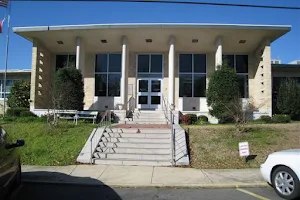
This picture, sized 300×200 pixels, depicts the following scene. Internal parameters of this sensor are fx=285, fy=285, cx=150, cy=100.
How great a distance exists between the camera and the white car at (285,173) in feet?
19.6

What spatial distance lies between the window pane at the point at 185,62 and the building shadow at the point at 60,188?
611 inches

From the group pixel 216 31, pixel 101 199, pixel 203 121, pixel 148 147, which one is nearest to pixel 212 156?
pixel 148 147

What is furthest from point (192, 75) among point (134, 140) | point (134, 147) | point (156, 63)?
point (134, 147)

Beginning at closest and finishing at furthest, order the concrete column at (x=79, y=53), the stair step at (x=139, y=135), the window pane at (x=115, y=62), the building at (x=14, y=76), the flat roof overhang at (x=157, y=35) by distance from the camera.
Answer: the stair step at (x=139, y=135)
the flat roof overhang at (x=157, y=35)
the concrete column at (x=79, y=53)
the window pane at (x=115, y=62)
the building at (x=14, y=76)

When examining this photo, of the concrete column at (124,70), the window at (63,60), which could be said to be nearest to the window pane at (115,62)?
the concrete column at (124,70)

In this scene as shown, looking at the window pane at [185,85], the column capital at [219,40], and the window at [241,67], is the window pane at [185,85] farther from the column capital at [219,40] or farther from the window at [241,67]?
the column capital at [219,40]

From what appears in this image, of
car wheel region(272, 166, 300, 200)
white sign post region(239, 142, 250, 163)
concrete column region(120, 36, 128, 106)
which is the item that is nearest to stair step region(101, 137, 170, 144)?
white sign post region(239, 142, 250, 163)

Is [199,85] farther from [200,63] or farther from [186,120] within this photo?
[186,120]

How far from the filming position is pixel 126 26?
1888 centimetres

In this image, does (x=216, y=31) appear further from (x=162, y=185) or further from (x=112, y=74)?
(x=162, y=185)

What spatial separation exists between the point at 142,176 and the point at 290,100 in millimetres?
15182

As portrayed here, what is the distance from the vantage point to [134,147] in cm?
1109

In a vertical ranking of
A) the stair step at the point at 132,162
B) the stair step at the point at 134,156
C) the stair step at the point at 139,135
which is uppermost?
the stair step at the point at 139,135

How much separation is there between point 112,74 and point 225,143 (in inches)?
522
